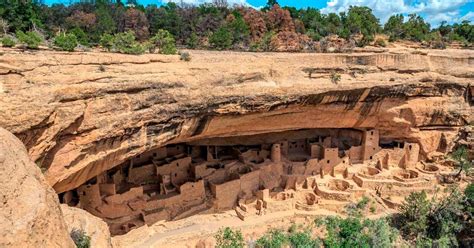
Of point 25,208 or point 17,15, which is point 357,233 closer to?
Result: point 25,208

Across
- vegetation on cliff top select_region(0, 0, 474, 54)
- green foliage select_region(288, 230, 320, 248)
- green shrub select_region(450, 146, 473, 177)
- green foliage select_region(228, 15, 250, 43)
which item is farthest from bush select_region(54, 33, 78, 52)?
green shrub select_region(450, 146, 473, 177)

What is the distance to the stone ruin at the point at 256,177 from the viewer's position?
14.1m

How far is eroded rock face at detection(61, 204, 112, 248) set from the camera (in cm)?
705

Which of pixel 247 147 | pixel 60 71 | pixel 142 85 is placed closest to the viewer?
pixel 60 71

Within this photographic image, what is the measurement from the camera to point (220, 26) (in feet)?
93.0

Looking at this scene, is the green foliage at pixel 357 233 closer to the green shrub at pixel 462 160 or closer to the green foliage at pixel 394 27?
the green shrub at pixel 462 160

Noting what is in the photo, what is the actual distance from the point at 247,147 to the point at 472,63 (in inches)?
431

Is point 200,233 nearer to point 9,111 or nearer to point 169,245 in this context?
point 169,245

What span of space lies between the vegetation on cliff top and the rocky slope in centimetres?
788

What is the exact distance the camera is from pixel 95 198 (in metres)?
13.4

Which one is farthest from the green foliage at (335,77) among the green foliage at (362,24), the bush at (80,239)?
the green foliage at (362,24)

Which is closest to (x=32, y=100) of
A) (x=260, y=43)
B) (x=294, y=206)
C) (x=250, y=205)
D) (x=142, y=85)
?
(x=142, y=85)

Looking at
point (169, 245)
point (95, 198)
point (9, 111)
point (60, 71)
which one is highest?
point (60, 71)

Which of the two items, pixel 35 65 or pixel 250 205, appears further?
pixel 250 205
